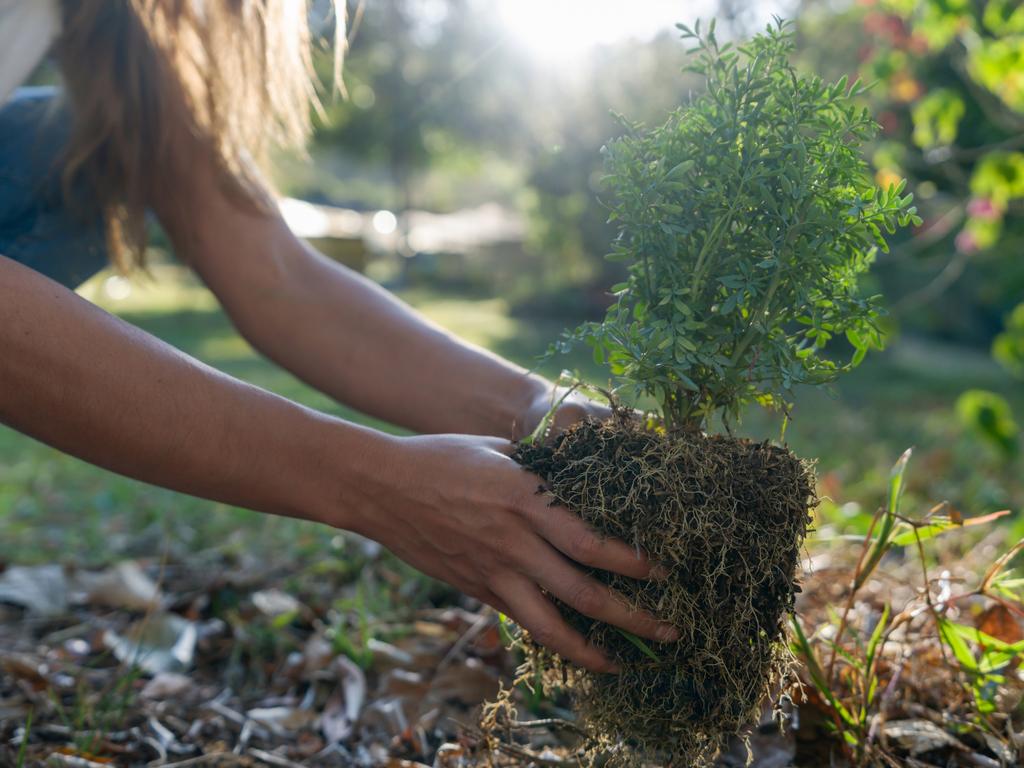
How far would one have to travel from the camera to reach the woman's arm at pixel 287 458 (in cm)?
123

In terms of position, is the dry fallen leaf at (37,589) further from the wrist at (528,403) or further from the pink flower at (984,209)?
the pink flower at (984,209)

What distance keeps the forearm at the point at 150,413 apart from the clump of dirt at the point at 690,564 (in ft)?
1.03

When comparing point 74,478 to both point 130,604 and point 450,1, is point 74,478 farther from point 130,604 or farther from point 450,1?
point 450,1

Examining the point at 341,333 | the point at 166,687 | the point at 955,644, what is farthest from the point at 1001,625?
the point at 166,687

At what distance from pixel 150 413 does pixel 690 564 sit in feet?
2.50

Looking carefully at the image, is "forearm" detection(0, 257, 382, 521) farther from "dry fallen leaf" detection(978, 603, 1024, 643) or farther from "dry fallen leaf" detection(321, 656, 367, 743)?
"dry fallen leaf" detection(978, 603, 1024, 643)

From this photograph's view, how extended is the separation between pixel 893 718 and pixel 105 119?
206cm

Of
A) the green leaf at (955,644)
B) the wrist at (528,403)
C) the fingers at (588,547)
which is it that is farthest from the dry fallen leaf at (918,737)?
the wrist at (528,403)

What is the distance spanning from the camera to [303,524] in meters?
3.37

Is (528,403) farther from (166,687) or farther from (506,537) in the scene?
(166,687)

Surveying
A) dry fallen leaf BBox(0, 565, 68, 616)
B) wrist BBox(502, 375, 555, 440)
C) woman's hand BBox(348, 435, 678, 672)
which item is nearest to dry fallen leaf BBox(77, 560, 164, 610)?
dry fallen leaf BBox(0, 565, 68, 616)

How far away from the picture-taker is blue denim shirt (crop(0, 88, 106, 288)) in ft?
6.93

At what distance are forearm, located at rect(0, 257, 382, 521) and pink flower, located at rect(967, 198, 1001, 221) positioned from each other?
406 centimetres

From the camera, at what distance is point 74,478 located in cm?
430
